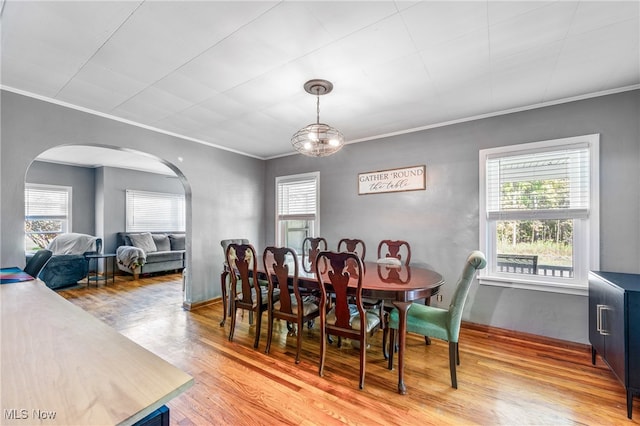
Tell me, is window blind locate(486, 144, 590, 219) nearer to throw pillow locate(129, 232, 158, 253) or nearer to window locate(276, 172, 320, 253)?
window locate(276, 172, 320, 253)

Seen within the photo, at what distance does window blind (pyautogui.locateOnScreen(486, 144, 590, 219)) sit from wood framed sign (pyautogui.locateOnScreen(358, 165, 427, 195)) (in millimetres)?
769

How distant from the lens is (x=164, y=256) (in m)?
6.52

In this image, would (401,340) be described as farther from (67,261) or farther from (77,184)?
(77,184)

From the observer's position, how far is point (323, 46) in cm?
200

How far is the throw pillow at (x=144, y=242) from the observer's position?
6407 millimetres

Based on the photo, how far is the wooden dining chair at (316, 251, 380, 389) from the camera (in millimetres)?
2170

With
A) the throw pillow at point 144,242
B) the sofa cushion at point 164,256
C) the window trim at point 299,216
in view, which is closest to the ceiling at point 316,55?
the window trim at point 299,216

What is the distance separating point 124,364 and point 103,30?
211cm

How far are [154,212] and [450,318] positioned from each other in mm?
7423

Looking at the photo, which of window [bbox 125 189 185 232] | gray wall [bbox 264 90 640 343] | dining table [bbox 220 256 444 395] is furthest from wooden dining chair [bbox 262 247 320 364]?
window [bbox 125 189 185 232]

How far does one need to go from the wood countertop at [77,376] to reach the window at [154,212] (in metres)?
6.59

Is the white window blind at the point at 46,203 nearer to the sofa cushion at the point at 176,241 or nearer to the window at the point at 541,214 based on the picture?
the sofa cushion at the point at 176,241

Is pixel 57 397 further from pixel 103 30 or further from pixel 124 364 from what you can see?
pixel 103 30

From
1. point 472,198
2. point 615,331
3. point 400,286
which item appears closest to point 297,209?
point 472,198
